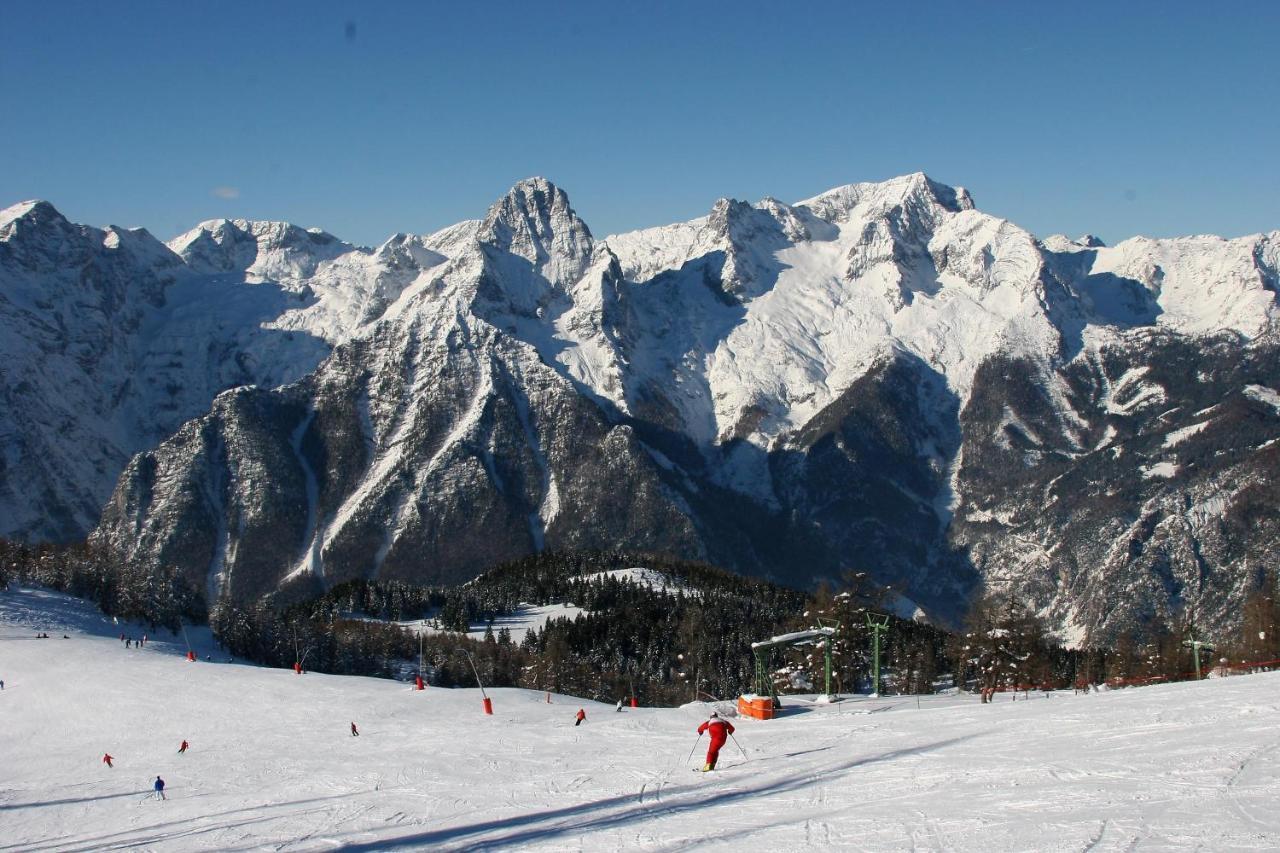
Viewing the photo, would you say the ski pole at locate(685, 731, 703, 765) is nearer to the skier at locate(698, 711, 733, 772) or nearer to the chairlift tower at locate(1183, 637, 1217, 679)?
the skier at locate(698, 711, 733, 772)

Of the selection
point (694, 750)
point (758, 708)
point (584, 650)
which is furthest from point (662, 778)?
point (584, 650)

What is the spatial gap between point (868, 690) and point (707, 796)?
448 ft

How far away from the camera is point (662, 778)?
40.6 m

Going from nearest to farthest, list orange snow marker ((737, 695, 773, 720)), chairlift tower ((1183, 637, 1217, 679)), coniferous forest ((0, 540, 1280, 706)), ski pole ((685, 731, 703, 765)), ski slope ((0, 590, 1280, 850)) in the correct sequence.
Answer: ski slope ((0, 590, 1280, 850))
ski pole ((685, 731, 703, 765))
orange snow marker ((737, 695, 773, 720))
chairlift tower ((1183, 637, 1217, 679))
coniferous forest ((0, 540, 1280, 706))

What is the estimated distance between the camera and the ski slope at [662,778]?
29.1 metres

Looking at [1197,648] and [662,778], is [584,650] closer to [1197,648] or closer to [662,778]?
[1197,648]

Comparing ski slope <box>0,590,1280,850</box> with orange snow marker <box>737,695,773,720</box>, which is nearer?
ski slope <box>0,590,1280,850</box>

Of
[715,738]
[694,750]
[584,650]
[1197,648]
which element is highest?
[1197,648]

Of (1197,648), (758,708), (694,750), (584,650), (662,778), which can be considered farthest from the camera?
(584,650)

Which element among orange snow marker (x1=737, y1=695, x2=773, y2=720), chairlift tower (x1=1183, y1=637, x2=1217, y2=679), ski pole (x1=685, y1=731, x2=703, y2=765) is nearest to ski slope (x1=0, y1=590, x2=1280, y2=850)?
ski pole (x1=685, y1=731, x2=703, y2=765)

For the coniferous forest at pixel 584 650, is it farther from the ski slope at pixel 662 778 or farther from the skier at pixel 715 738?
the skier at pixel 715 738

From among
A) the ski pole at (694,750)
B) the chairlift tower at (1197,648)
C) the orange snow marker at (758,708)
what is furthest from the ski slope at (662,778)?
the chairlift tower at (1197,648)

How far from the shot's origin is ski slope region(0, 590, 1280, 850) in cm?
2906

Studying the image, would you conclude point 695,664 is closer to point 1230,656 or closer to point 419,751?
point 1230,656
